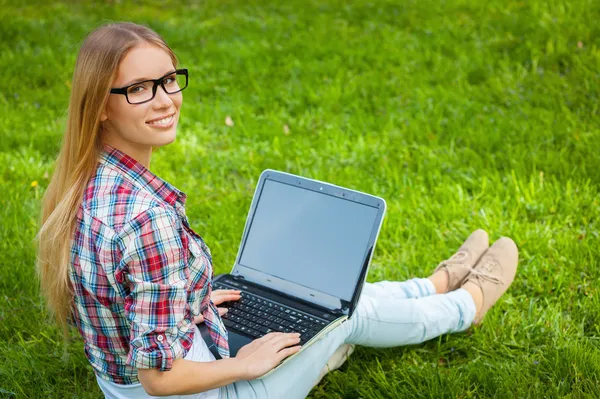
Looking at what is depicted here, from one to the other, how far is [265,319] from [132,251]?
86cm

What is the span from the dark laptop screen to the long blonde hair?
0.89m

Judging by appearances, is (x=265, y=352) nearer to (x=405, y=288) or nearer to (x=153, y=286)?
(x=153, y=286)

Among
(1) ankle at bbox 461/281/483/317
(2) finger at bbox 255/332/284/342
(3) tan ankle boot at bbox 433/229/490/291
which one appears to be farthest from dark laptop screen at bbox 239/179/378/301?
(3) tan ankle boot at bbox 433/229/490/291

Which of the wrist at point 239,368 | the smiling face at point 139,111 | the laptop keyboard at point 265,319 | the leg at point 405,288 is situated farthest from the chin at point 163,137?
the leg at point 405,288

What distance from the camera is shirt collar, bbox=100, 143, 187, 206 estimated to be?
6.77 feet

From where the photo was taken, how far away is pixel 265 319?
2.61 metres

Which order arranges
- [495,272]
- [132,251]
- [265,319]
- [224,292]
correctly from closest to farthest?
[132,251] < [265,319] < [224,292] < [495,272]

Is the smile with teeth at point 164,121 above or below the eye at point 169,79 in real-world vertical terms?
below

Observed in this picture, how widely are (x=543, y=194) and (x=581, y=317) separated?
3.28 ft

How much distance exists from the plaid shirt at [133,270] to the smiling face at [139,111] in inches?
2.6

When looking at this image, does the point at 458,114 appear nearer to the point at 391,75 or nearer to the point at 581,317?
the point at 391,75

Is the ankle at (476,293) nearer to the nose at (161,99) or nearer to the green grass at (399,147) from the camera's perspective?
the green grass at (399,147)

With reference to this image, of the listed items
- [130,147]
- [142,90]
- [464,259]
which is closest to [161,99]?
[142,90]

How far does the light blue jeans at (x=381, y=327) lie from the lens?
232 centimetres
